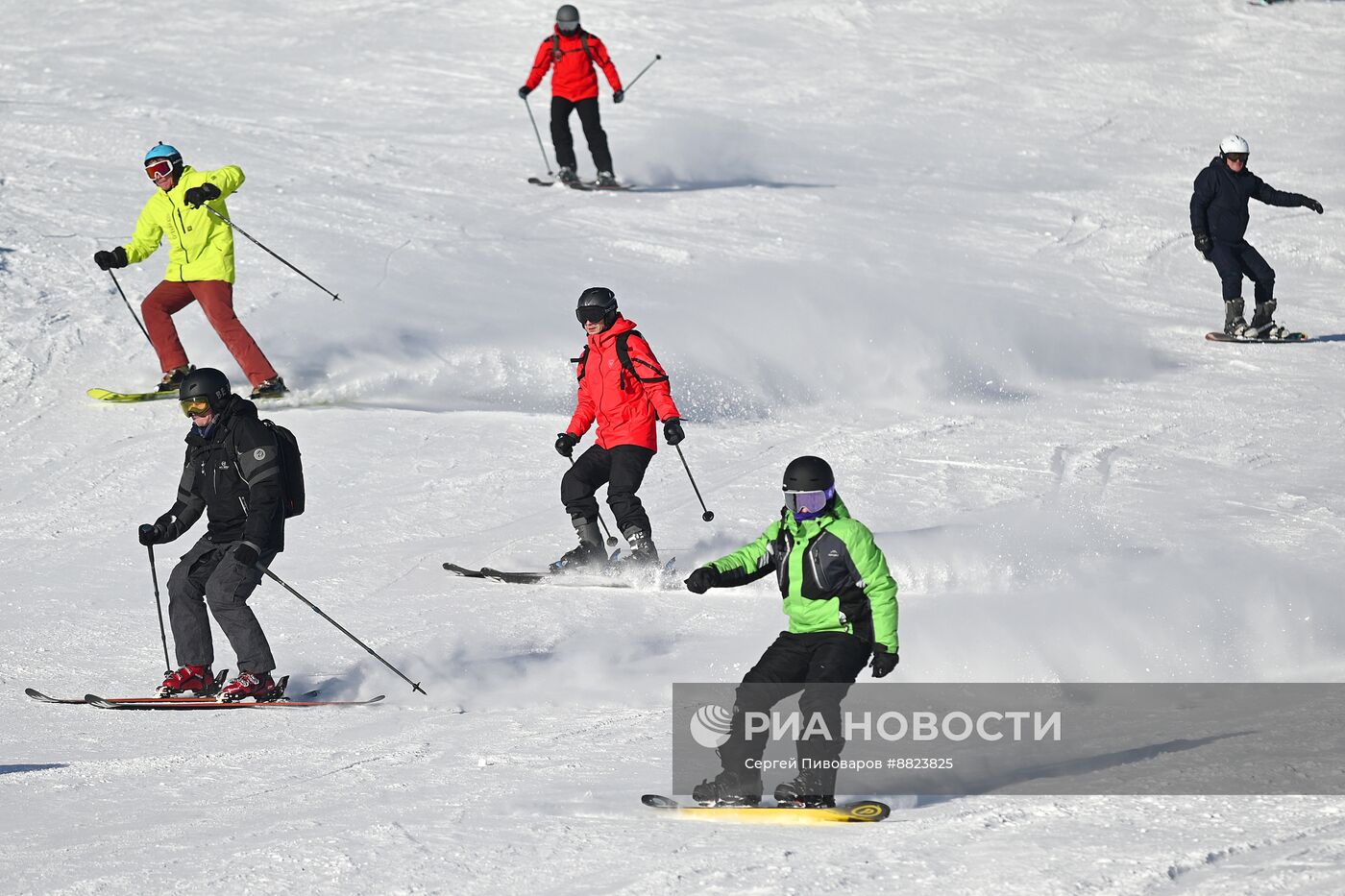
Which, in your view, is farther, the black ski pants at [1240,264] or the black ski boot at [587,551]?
the black ski pants at [1240,264]

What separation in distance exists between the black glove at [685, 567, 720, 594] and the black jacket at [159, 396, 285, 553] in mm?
2211

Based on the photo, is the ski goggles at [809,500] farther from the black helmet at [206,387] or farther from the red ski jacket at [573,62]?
the red ski jacket at [573,62]

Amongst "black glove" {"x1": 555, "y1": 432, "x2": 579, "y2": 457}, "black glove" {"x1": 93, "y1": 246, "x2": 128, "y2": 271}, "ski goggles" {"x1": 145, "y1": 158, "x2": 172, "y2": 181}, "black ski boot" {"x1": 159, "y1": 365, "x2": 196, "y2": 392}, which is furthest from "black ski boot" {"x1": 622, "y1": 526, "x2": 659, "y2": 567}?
"black ski boot" {"x1": 159, "y1": 365, "x2": 196, "y2": 392}

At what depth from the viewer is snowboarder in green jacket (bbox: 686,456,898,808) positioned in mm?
5473

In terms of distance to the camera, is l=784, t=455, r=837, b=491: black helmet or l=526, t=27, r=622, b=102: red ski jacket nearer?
l=784, t=455, r=837, b=491: black helmet

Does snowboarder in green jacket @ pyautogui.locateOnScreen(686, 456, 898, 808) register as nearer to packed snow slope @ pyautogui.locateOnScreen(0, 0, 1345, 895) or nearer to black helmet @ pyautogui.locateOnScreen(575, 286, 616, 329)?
packed snow slope @ pyautogui.locateOnScreen(0, 0, 1345, 895)

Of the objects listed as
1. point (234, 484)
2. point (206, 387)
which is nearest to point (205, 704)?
point (234, 484)

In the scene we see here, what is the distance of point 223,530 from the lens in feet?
24.0

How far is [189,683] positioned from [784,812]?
10.2 ft

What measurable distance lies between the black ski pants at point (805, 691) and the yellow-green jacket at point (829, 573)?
0.21 feet

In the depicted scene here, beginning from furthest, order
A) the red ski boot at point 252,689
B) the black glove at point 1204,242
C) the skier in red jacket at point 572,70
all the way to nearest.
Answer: the skier in red jacket at point 572,70 < the black glove at point 1204,242 < the red ski boot at point 252,689

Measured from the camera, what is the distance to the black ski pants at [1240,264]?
14414mm

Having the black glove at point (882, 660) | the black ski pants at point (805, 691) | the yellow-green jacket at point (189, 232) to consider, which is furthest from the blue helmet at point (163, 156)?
the black glove at point (882, 660)

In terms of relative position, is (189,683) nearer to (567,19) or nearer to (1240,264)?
(1240,264)
